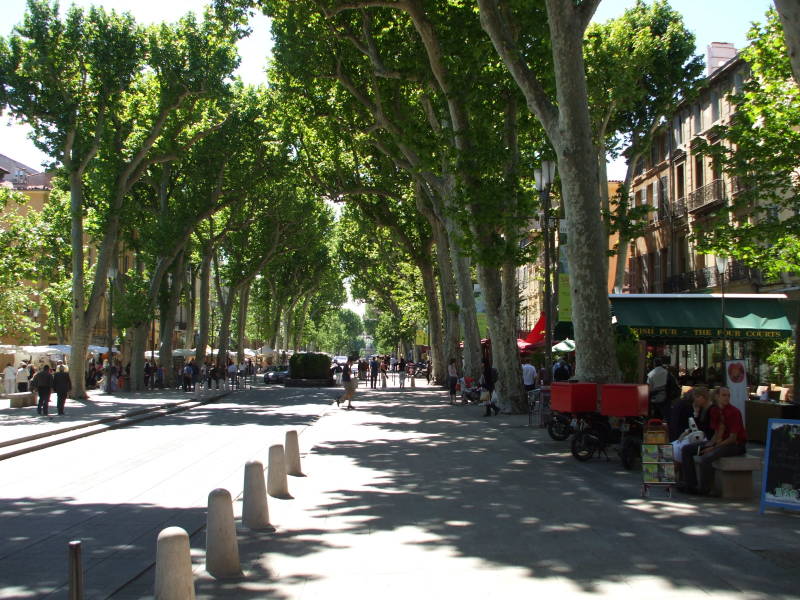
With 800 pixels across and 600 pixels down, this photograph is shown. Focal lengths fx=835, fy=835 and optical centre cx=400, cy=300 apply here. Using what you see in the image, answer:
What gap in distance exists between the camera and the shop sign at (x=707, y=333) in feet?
74.5

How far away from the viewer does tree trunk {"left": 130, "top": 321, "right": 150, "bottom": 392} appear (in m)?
38.8

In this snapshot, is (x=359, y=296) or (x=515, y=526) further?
(x=359, y=296)

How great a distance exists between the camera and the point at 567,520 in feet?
28.1

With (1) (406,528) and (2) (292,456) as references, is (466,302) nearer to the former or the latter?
(2) (292,456)

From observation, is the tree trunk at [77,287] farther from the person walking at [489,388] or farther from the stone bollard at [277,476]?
the stone bollard at [277,476]

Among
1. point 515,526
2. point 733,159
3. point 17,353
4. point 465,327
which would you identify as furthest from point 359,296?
point 515,526

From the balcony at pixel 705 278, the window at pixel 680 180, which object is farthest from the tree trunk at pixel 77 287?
the window at pixel 680 180

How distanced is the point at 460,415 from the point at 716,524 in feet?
53.5

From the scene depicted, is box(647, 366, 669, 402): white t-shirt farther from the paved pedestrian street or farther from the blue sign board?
the blue sign board

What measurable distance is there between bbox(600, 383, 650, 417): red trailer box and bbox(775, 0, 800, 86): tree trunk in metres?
6.51

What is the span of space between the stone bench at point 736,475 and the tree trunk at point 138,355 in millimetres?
32475

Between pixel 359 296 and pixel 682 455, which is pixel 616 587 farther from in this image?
pixel 359 296

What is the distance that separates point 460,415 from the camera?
963 inches

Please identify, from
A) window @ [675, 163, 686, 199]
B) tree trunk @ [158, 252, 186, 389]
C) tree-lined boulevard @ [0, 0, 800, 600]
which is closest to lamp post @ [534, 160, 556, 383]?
tree-lined boulevard @ [0, 0, 800, 600]
